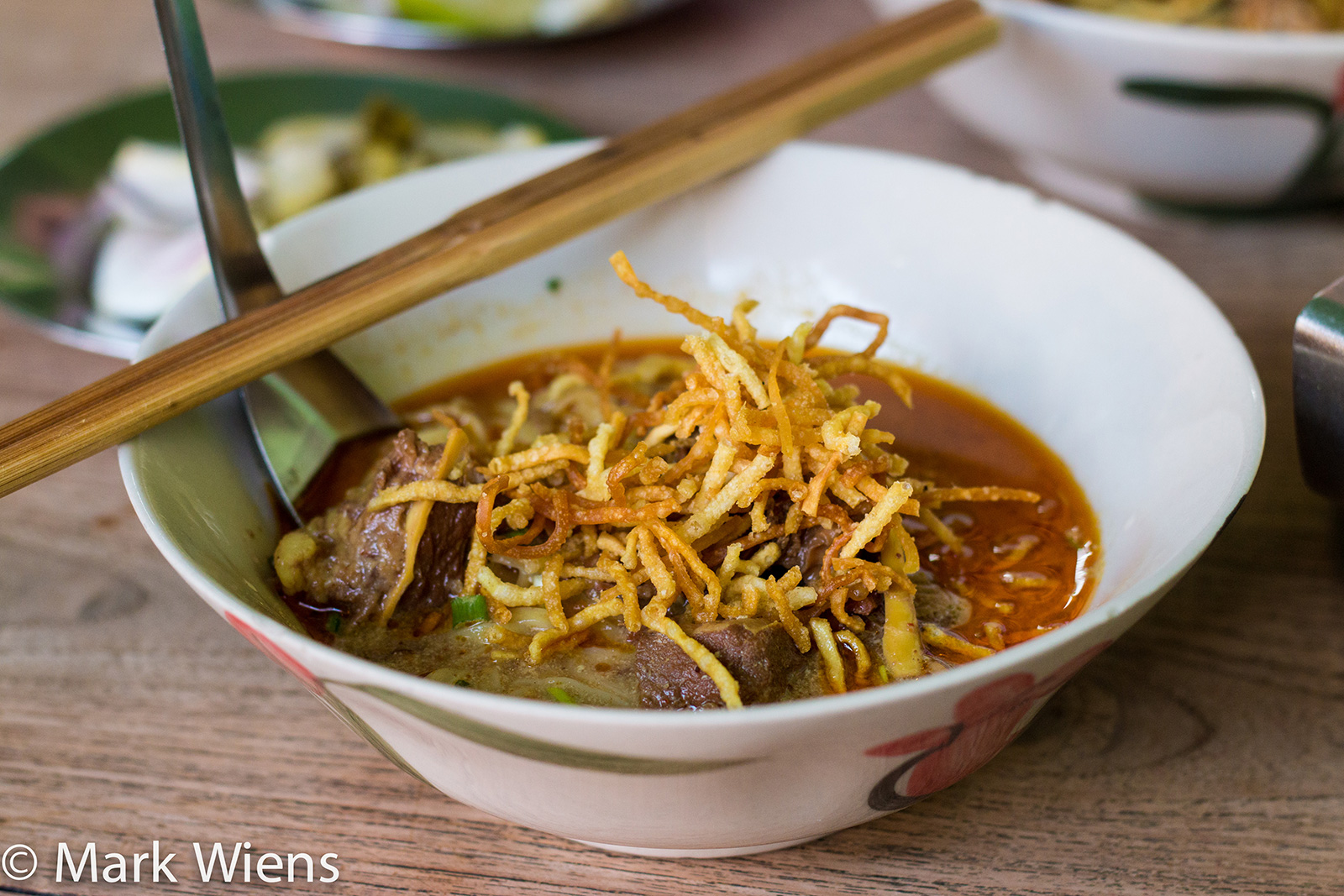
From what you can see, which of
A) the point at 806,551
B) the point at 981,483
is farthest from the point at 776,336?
the point at 806,551

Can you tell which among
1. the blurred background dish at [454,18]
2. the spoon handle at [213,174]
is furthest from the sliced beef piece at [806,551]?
the blurred background dish at [454,18]

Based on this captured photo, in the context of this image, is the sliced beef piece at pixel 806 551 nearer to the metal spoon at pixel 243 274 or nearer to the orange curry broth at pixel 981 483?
the orange curry broth at pixel 981 483

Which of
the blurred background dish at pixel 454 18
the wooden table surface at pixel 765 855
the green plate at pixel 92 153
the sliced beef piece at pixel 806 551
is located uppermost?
the blurred background dish at pixel 454 18

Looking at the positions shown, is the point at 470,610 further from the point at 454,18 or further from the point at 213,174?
the point at 454,18

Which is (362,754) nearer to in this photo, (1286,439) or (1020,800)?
(1020,800)

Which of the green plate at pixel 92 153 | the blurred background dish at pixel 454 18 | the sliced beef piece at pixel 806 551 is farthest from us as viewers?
the blurred background dish at pixel 454 18

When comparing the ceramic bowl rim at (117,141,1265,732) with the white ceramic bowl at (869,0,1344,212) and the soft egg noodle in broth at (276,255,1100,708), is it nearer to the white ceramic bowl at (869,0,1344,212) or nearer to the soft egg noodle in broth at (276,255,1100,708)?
the soft egg noodle in broth at (276,255,1100,708)

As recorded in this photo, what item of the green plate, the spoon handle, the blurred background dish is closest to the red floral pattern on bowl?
the spoon handle
